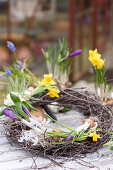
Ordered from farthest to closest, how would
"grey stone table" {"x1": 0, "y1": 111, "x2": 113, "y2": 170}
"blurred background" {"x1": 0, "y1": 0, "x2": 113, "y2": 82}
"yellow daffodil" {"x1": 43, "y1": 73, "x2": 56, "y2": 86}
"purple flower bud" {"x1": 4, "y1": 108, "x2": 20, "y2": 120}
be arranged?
"blurred background" {"x1": 0, "y1": 0, "x2": 113, "y2": 82}, "yellow daffodil" {"x1": 43, "y1": 73, "x2": 56, "y2": 86}, "purple flower bud" {"x1": 4, "y1": 108, "x2": 20, "y2": 120}, "grey stone table" {"x1": 0, "y1": 111, "x2": 113, "y2": 170}

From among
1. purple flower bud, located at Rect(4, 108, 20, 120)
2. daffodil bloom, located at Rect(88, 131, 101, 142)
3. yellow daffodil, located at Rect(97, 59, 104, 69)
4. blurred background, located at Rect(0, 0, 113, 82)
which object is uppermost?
blurred background, located at Rect(0, 0, 113, 82)

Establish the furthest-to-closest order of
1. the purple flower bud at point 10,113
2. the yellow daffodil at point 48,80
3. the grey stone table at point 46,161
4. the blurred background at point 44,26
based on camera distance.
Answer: the blurred background at point 44,26, the yellow daffodil at point 48,80, the purple flower bud at point 10,113, the grey stone table at point 46,161

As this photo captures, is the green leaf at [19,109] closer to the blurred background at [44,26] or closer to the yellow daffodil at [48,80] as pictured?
the yellow daffodil at [48,80]

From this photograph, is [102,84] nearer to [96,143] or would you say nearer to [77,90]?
[77,90]

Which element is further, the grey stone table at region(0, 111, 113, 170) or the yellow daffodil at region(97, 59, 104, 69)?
the yellow daffodil at region(97, 59, 104, 69)

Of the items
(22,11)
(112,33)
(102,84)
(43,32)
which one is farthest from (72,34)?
(102,84)

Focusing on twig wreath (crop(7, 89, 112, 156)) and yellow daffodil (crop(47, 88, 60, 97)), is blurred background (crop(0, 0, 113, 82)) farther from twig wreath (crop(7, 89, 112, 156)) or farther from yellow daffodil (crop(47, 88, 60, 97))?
yellow daffodil (crop(47, 88, 60, 97))

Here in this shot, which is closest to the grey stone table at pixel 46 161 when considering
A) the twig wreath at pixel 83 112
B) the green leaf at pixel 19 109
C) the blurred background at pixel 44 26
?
the twig wreath at pixel 83 112

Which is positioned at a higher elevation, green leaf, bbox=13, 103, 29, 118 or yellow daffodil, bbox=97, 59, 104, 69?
yellow daffodil, bbox=97, 59, 104, 69

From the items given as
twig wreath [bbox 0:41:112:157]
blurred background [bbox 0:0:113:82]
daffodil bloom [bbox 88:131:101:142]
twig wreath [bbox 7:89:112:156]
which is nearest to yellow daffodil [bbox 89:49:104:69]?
twig wreath [bbox 0:41:112:157]
